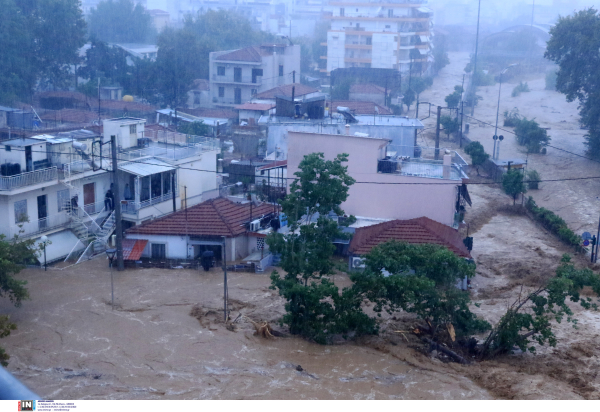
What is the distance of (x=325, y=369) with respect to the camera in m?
11.3

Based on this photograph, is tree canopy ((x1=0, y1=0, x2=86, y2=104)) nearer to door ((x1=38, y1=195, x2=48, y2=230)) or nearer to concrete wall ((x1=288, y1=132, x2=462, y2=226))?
door ((x1=38, y1=195, x2=48, y2=230))

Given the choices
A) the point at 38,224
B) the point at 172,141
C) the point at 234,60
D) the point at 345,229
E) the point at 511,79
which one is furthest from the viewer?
the point at 511,79

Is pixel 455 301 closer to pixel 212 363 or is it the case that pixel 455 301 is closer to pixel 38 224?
pixel 212 363

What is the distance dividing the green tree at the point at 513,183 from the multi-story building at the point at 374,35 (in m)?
31.6

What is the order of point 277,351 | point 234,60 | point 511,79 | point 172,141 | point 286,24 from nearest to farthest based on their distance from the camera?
point 277,351 < point 172,141 < point 234,60 < point 511,79 < point 286,24

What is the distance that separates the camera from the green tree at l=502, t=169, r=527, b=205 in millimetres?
23172

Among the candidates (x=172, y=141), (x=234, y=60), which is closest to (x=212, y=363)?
(x=172, y=141)

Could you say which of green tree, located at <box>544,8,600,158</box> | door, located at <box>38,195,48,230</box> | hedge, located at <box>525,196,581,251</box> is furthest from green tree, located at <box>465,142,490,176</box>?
door, located at <box>38,195,48,230</box>

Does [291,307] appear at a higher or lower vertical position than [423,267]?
lower

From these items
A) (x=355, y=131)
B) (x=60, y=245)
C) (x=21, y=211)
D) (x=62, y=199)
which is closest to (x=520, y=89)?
(x=355, y=131)

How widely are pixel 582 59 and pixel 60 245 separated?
23.9 metres

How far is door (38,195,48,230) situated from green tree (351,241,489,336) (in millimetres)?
8752

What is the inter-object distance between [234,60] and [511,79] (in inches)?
1301

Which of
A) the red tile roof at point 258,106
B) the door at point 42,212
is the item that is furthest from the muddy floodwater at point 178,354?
the red tile roof at point 258,106
